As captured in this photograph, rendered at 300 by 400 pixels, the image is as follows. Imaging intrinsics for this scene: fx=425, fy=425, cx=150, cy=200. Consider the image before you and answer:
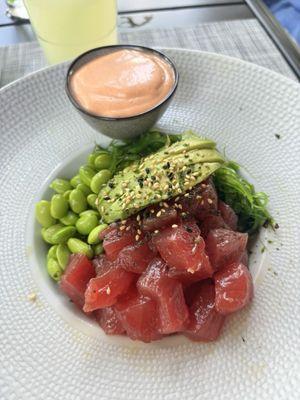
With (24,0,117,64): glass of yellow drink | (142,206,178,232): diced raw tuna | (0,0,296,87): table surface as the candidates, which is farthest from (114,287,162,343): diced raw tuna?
(0,0,296,87): table surface

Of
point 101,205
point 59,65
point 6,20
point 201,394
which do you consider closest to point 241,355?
point 201,394

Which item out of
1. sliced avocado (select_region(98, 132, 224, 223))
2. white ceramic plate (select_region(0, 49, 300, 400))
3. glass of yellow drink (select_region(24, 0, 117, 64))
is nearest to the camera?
white ceramic plate (select_region(0, 49, 300, 400))

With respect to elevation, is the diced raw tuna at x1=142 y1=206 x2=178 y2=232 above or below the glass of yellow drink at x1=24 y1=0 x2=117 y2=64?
below

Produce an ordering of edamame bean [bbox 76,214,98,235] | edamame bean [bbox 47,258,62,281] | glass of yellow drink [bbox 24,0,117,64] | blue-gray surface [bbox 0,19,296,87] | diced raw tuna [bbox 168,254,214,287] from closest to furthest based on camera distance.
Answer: diced raw tuna [bbox 168,254,214,287], edamame bean [bbox 47,258,62,281], edamame bean [bbox 76,214,98,235], glass of yellow drink [bbox 24,0,117,64], blue-gray surface [bbox 0,19,296,87]

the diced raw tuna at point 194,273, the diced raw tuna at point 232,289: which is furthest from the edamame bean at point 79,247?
the diced raw tuna at point 232,289

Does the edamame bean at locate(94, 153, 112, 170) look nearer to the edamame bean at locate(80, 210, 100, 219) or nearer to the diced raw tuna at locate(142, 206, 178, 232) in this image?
the edamame bean at locate(80, 210, 100, 219)

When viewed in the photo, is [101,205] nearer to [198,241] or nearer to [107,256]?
[107,256]

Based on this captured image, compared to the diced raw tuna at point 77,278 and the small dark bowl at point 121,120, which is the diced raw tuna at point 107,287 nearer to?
the diced raw tuna at point 77,278
